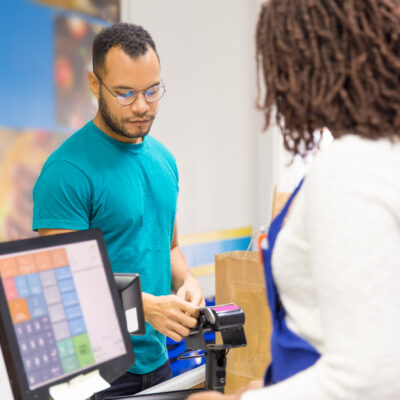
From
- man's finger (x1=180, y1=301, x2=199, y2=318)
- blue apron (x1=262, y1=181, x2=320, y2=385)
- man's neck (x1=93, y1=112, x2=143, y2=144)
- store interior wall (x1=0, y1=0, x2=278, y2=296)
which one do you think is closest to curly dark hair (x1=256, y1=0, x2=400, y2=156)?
blue apron (x1=262, y1=181, x2=320, y2=385)

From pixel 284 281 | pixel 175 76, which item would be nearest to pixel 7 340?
pixel 284 281

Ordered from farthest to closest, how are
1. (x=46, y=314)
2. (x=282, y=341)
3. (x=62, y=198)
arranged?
(x=62, y=198) < (x=46, y=314) < (x=282, y=341)

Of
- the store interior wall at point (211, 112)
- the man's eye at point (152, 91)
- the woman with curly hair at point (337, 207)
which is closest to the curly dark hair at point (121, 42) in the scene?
the man's eye at point (152, 91)

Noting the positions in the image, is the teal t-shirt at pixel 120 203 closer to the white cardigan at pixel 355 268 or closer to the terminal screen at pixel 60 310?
the terminal screen at pixel 60 310

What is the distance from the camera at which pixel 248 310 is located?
1569 millimetres

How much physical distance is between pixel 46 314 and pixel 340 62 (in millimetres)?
600

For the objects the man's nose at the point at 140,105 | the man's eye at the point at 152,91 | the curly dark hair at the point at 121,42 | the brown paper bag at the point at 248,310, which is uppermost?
the curly dark hair at the point at 121,42

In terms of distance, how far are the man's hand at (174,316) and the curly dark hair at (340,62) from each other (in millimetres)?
677

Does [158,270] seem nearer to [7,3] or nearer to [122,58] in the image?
[122,58]

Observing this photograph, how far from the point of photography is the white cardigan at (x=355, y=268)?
584mm

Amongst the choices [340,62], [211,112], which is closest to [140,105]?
[340,62]

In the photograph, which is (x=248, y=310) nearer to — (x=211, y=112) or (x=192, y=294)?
(x=192, y=294)

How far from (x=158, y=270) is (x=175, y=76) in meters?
2.21

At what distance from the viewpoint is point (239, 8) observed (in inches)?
162
